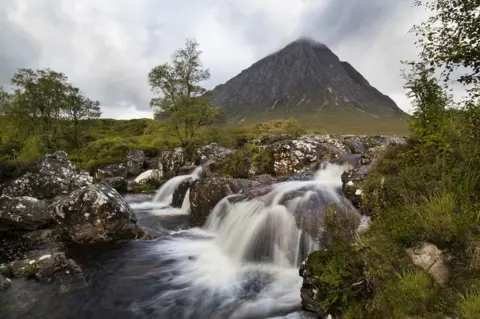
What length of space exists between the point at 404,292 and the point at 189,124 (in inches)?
1166

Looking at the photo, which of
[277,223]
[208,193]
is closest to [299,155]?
[208,193]

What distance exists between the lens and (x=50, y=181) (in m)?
17.2

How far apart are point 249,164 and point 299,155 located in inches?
154

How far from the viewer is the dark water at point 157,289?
24.4 ft

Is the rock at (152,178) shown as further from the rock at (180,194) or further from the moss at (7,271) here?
the moss at (7,271)

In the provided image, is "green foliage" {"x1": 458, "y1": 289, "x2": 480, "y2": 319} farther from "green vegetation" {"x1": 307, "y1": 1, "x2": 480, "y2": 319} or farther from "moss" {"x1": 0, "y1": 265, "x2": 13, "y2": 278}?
"moss" {"x1": 0, "y1": 265, "x2": 13, "y2": 278}

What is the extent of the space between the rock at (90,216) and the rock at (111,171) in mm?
18802

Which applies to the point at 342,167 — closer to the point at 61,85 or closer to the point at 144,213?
the point at 144,213

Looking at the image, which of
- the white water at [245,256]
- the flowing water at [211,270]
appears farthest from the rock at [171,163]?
the white water at [245,256]

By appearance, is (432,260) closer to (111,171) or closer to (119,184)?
(119,184)

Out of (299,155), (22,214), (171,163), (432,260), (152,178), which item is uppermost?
(299,155)

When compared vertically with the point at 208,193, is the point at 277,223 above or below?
below

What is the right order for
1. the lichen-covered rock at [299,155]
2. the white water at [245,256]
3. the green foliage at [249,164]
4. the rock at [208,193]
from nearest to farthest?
the white water at [245,256], the rock at [208,193], the lichen-covered rock at [299,155], the green foliage at [249,164]

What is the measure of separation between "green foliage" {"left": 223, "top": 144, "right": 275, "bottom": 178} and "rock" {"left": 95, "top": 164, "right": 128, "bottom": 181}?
1503cm
